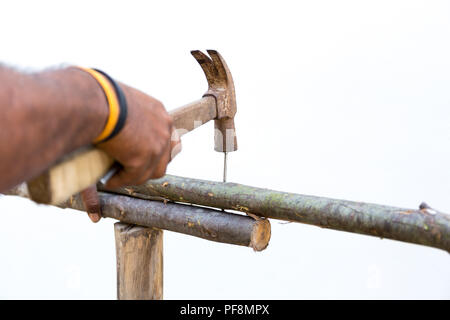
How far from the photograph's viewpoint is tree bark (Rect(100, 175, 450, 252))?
205cm

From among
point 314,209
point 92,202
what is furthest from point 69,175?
point 92,202

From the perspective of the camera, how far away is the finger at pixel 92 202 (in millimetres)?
2966

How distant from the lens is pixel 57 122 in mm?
1124

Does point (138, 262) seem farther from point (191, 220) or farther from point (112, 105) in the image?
point (112, 105)

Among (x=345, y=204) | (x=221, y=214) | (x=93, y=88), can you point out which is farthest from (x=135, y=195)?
(x=93, y=88)

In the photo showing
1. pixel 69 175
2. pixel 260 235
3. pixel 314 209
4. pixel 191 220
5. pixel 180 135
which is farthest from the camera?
pixel 191 220

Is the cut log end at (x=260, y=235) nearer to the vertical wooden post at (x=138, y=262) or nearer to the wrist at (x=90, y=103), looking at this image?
the vertical wooden post at (x=138, y=262)

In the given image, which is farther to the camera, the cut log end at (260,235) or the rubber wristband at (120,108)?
the cut log end at (260,235)

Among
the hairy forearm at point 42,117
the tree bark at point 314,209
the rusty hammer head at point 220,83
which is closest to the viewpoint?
the hairy forearm at point 42,117

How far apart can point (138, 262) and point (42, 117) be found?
6.10 feet

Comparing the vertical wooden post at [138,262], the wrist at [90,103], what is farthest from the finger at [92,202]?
the wrist at [90,103]

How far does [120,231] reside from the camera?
2.91 meters

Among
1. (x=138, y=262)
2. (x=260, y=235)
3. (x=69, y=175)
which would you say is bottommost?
(x=138, y=262)

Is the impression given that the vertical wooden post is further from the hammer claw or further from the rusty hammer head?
the hammer claw
